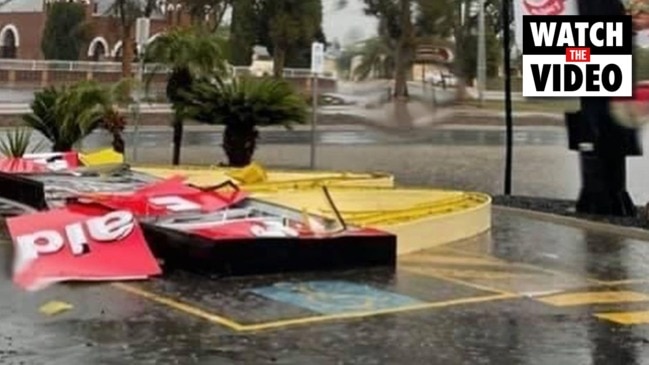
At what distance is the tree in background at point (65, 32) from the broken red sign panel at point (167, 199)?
5674cm

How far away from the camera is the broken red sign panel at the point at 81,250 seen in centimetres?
938

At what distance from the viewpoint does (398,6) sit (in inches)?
794

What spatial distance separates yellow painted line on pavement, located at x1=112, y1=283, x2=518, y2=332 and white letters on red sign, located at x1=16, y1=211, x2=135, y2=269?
668 mm

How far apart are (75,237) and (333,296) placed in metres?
2.12

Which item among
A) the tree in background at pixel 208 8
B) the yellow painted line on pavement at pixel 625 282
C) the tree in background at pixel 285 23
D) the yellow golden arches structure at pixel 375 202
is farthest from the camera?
the tree in background at pixel 208 8

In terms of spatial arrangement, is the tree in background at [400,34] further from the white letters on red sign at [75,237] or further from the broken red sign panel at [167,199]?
the white letters on red sign at [75,237]

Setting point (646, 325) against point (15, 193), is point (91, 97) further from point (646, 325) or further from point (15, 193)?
point (646, 325)

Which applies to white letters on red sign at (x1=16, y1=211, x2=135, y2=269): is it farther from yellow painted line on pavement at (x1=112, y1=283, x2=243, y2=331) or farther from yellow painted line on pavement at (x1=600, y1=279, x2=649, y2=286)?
yellow painted line on pavement at (x1=600, y1=279, x2=649, y2=286)

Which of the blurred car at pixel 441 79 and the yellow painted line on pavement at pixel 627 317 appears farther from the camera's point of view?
the blurred car at pixel 441 79

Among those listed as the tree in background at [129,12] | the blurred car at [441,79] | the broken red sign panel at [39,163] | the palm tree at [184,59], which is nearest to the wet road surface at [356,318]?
the broken red sign panel at [39,163]

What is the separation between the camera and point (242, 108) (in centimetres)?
1911

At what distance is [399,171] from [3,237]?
1150 centimetres

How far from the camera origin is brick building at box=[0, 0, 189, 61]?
68.6 metres

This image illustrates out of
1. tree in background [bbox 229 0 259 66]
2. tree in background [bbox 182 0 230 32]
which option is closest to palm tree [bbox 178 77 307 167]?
tree in background [bbox 182 0 230 32]
